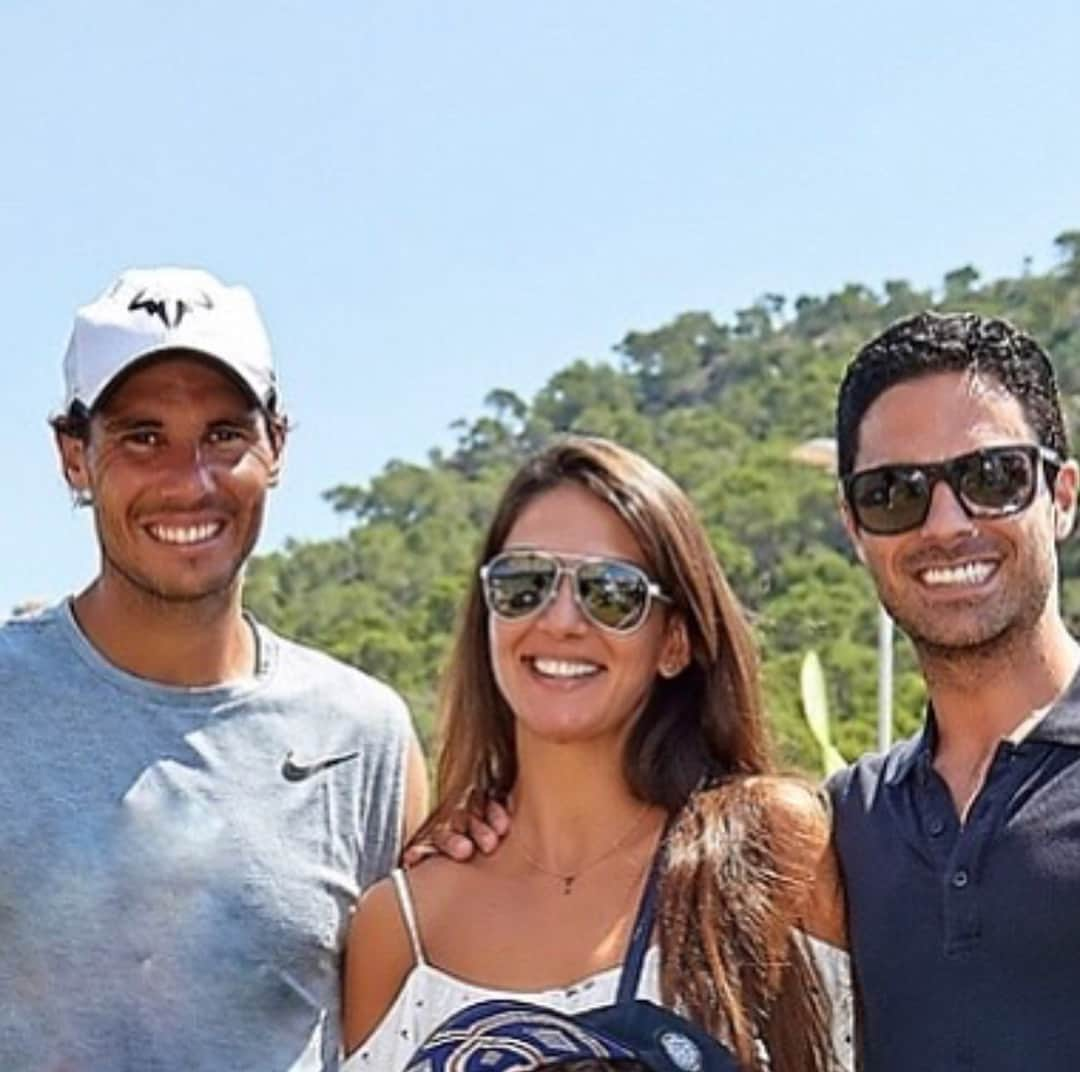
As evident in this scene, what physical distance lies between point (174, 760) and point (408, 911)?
50 cm

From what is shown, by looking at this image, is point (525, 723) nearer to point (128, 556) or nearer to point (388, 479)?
point (128, 556)

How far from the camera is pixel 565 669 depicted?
13.0ft

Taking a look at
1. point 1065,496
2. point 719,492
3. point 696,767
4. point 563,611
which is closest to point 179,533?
point 563,611

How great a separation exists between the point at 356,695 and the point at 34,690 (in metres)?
0.63

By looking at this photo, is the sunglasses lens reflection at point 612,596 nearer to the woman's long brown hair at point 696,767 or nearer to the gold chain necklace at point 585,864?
the woman's long brown hair at point 696,767

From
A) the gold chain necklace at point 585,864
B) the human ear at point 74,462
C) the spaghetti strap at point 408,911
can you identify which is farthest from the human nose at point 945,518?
the human ear at point 74,462

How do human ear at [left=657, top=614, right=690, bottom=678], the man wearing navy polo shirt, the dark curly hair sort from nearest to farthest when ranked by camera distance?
the man wearing navy polo shirt, the dark curly hair, human ear at [left=657, top=614, right=690, bottom=678]

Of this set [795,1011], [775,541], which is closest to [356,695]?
[795,1011]

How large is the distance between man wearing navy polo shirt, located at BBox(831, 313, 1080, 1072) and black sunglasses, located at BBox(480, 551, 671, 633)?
0.40m

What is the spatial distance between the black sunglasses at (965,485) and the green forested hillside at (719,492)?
2472 cm

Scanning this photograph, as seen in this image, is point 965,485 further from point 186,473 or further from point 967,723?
point 186,473

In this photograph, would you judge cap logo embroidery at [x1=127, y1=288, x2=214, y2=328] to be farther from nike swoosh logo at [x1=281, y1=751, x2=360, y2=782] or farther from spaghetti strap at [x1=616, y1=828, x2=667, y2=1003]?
spaghetti strap at [x1=616, y1=828, x2=667, y2=1003]

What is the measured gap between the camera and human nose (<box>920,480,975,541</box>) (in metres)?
3.74

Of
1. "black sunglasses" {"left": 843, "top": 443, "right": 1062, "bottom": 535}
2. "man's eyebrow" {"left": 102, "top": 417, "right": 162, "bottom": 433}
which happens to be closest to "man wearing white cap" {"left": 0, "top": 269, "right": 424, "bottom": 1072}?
"man's eyebrow" {"left": 102, "top": 417, "right": 162, "bottom": 433}
